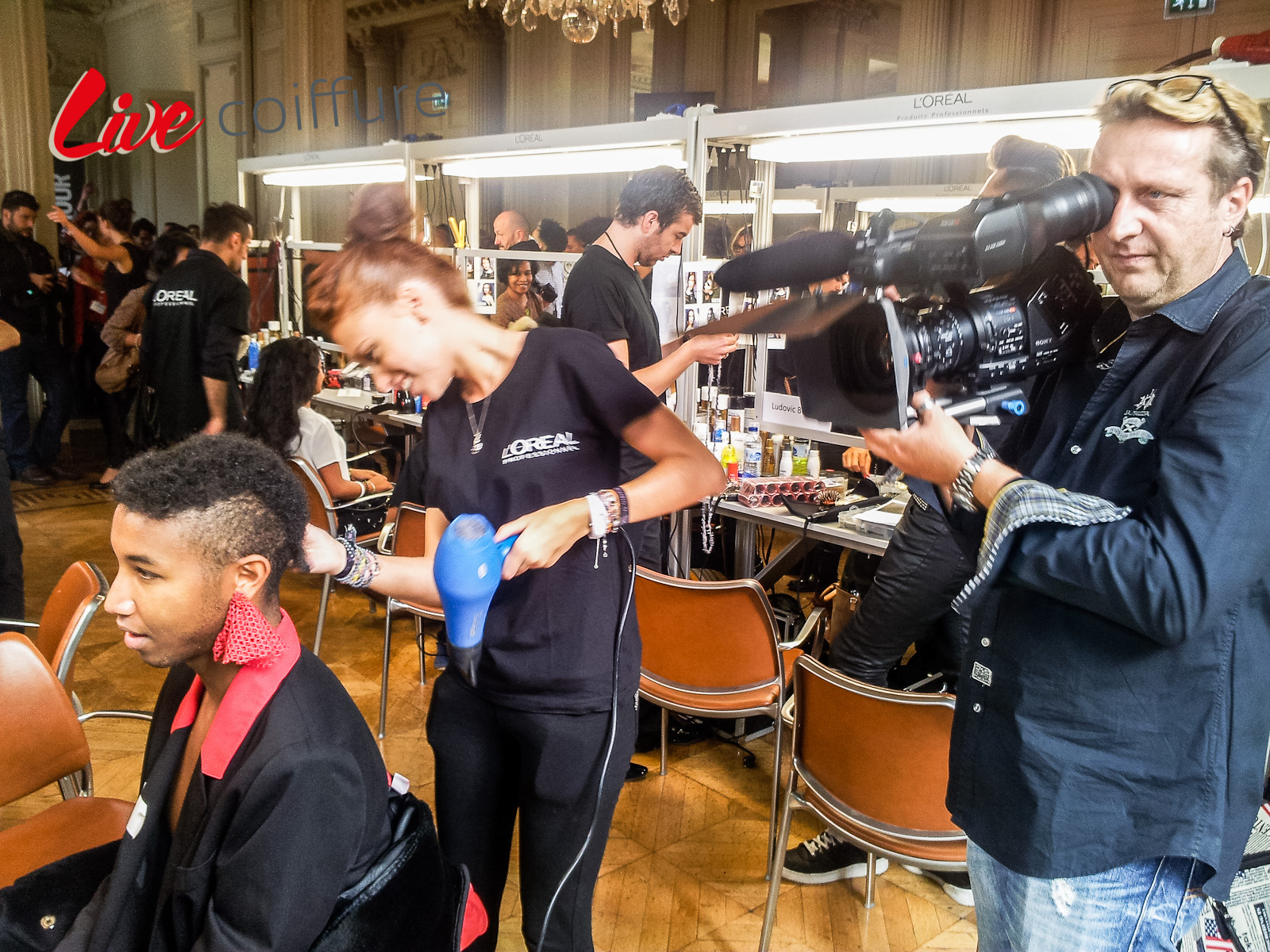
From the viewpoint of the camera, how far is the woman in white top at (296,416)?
3.55m

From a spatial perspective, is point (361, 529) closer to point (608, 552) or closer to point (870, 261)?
point (608, 552)

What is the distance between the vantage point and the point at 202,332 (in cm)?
391

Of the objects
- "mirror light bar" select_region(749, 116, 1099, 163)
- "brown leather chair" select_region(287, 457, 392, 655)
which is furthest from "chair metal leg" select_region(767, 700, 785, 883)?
"brown leather chair" select_region(287, 457, 392, 655)

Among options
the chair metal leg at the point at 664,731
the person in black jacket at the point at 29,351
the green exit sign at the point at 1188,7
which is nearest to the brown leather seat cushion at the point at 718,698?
the chair metal leg at the point at 664,731

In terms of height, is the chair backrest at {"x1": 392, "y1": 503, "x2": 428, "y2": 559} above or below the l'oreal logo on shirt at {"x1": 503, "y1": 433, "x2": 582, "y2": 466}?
below

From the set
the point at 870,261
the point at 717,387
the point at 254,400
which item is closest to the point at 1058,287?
the point at 870,261

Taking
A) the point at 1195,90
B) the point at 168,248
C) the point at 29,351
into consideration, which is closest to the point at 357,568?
the point at 1195,90

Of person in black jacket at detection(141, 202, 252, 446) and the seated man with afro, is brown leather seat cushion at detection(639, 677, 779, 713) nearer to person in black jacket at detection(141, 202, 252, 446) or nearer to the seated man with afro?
the seated man with afro

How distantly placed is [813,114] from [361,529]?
2.30 meters

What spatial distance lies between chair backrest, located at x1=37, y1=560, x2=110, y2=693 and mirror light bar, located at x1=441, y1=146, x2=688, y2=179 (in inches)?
82.4

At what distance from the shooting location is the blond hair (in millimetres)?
901

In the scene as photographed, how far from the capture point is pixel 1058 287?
1.04 meters

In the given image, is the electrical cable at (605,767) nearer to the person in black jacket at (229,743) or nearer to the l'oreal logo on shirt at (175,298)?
the person in black jacket at (229,743)

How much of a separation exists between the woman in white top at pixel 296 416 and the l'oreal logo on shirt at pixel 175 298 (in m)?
0.55
